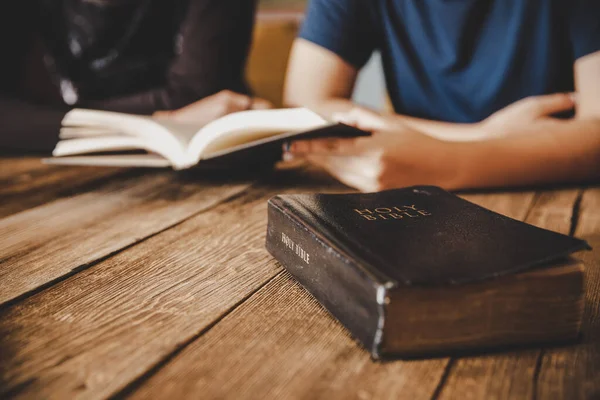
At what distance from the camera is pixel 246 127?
714 mm

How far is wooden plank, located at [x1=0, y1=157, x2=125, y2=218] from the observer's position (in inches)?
32.3

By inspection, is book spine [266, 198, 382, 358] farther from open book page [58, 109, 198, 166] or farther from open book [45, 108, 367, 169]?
open book page [58, 109, 198, 166]

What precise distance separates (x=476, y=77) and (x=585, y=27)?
244 millimetres

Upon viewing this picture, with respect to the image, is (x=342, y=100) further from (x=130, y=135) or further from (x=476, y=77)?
(x=130, y=135)

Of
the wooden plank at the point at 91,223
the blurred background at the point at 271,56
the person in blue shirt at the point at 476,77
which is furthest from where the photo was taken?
the blurred background at the point at 271,56

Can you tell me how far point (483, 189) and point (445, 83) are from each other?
0.47 meters

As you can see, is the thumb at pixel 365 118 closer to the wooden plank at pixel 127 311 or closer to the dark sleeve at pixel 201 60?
the wooden plank at pixel 127 311

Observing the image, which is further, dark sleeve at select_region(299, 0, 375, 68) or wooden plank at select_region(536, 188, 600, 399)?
dark sleeve at select_region(299, 0, 375, 68)

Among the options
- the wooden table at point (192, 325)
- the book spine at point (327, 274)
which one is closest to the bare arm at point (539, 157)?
the wooden table at point (192, 325)

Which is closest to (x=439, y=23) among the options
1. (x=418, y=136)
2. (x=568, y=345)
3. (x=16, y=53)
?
(x=418, y=136)

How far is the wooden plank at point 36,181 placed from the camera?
2.69 feet

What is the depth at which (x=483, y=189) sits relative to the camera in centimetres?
89

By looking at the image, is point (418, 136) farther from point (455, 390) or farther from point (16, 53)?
point (16, 53)

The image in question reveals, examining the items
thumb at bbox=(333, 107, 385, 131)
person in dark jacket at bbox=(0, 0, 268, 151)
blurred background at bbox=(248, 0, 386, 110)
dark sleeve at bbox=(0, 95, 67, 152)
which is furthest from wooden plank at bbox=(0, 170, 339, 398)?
blurred background at bbox=(248, 0, 386, 110)
